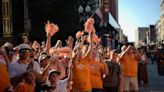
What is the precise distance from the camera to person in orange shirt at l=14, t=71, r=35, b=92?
7.38 metres

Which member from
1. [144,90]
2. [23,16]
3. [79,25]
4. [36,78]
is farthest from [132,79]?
[79,25]

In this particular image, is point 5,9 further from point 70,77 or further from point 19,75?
point 19,75

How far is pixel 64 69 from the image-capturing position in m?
10.5

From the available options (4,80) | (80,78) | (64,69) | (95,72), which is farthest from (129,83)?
(4,80)

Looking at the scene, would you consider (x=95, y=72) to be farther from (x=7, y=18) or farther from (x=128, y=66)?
(x=7, y=18)

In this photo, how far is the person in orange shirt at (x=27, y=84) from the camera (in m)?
7.38

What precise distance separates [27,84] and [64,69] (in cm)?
304

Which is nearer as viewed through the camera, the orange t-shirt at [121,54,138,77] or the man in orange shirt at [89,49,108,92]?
the man in orange shirt at [89,49,108,92]

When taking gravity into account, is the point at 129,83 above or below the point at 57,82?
below

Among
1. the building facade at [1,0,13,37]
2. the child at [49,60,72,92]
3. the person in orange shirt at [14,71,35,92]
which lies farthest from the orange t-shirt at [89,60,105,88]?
the building facade at [1,0,13,37]

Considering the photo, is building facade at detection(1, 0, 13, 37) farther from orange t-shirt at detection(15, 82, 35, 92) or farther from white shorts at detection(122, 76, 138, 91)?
orange t-shirt at detection(15, 82, 35, 92)

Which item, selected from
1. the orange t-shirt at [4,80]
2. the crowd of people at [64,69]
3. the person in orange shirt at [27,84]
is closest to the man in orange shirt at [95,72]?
the crowd of people at [64,69]

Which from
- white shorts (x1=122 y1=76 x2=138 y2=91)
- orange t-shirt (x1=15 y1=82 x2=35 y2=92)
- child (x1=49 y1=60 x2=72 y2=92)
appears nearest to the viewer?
orange t-shirt (x1=15 y1=82 x2=35 y2=92)

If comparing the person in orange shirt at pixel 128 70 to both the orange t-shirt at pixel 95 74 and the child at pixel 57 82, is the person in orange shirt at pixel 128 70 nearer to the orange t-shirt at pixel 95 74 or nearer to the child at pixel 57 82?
the orange t-shirt at pixel 95 74
